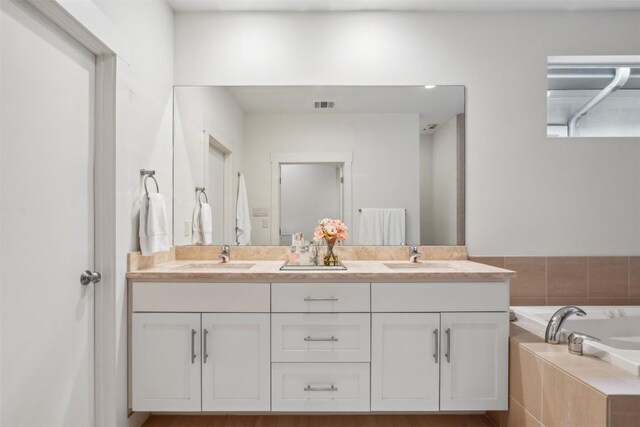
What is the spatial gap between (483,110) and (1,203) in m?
2.52

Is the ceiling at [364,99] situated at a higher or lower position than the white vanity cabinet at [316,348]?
higher

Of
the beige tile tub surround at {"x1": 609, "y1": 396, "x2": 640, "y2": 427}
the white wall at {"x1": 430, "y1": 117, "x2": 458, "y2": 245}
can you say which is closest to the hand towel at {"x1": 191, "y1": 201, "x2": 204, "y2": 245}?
the white wall at {"x1": 430, "y1": 117, "x2": 458, "y2": 245}

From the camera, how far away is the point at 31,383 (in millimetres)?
1318

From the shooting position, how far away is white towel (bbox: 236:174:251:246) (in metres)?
2.41

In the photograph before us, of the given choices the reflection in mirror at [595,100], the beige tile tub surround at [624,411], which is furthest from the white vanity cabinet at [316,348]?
the reflection in mirror at [595,100]

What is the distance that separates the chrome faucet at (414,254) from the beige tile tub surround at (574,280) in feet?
1.68

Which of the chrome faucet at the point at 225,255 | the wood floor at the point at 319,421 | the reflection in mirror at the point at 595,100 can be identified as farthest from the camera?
the reflection in mirror at the point at 595,100

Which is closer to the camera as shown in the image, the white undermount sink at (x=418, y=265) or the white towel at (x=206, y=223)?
the white undermount sink at (x=418, y=265)

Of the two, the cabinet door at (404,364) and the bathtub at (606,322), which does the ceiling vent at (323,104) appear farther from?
the bathtub at (606,322)

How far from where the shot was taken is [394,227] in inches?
94.9

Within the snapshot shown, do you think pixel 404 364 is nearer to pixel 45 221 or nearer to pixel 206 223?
pixel 206 223

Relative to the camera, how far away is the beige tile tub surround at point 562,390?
49.3 inches

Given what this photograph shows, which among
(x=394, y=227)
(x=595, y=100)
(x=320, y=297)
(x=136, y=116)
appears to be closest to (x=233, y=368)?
(x=320, y=297)

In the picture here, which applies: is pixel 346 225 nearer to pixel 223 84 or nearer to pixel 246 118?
pixel 246 118
